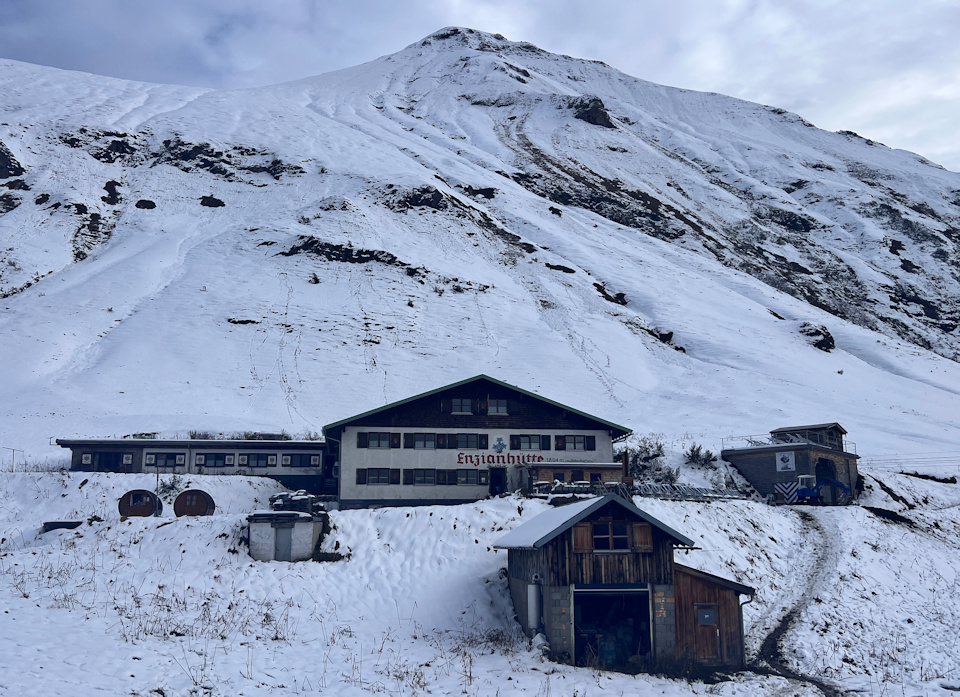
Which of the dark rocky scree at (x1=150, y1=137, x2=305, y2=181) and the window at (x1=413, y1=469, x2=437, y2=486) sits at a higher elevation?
the dark rocky scree at (x1=150, y1=137, x2=305, y2=181)

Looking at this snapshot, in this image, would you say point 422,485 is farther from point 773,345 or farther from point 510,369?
point 773,345

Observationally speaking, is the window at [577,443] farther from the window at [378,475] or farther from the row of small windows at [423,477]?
the window at [378,475]

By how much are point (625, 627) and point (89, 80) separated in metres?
155

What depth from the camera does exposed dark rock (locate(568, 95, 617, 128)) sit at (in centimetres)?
15712

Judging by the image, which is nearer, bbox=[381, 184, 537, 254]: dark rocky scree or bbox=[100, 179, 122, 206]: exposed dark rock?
bbox=[100, 179, 122, 206]: exposed dark rock

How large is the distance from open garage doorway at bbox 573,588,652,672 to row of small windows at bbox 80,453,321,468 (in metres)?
22.0

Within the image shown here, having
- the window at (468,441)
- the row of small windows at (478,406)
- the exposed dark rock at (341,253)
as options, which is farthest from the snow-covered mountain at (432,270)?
the window at (468,441)

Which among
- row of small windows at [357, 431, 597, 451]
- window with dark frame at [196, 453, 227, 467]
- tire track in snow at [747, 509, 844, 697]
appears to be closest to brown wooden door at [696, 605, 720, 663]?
tire track in snow at [747, 509, 844, 697]

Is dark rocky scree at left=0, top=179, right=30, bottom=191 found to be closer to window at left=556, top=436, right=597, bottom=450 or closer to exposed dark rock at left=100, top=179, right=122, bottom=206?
exposed dark rock at left=100, top=179, right=122, bottom=206

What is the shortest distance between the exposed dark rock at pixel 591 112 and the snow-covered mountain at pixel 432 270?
1.61ft

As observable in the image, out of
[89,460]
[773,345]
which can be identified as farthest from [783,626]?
[773,345]

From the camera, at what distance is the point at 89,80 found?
14612 cm

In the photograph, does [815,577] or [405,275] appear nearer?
[815,577]

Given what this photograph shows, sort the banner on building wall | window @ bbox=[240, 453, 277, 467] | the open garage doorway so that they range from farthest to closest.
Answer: window @ bbox=[240, 453, 277, 467] → the banner on building wall → the open garage doorway
